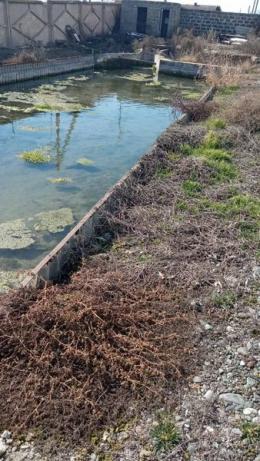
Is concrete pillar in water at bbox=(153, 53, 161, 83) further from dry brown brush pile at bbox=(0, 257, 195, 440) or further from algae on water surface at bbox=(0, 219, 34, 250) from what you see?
dry brown brush pile at bbox=(0, 257, 195, 440)

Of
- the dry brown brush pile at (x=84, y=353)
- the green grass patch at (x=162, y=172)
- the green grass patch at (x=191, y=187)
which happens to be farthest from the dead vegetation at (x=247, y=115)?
the dry brown brush pile at (x=84, y=353)

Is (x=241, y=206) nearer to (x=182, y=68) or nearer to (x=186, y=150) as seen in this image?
(x=186, y=150)

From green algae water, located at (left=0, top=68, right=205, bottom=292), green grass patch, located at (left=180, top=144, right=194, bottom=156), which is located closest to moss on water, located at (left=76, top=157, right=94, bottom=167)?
green algae water, located at (left=0, top=68, right=205, bottom=292)

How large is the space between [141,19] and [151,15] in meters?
0.82

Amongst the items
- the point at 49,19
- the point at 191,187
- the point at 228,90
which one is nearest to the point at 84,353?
the point at 191,187

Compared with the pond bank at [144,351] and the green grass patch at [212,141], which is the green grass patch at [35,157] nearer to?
the green grass patch at [212,141]

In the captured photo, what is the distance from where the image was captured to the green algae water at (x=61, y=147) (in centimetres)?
538

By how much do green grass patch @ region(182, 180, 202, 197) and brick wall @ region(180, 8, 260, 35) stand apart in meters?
21.4

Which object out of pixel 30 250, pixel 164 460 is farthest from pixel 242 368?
pixel 30 250

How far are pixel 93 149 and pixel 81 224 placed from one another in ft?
13.6

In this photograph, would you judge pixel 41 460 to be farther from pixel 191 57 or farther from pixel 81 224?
pixel 191 57

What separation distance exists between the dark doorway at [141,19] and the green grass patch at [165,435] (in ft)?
86.9

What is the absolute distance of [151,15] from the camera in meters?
24.3

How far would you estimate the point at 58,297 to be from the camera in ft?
11.3
